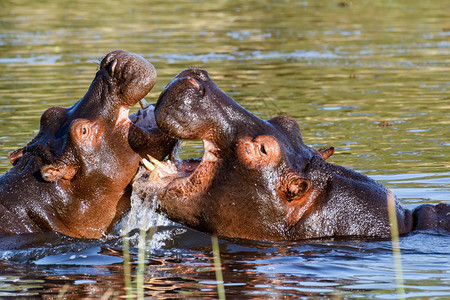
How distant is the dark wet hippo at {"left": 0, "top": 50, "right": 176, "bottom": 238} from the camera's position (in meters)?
7.61

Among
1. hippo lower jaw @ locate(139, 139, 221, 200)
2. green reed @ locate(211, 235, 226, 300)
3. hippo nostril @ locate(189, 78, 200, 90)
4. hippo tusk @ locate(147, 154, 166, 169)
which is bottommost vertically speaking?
green reed @ locate(211, 235, 226, 300)

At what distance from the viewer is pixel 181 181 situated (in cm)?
712

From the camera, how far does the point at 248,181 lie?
22.9 feet

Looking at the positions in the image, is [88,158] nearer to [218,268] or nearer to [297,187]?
[218,268]

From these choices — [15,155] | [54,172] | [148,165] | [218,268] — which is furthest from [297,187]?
[15,155]

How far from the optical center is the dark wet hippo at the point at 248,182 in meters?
6.91

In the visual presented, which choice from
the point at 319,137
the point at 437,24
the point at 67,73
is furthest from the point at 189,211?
the point at 437,24

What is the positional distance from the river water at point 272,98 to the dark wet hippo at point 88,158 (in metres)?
0.28

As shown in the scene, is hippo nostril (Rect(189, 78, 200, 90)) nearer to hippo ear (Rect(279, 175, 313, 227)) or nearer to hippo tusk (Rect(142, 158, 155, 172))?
hippo tusk (Rect(142, 158, 155, 172))

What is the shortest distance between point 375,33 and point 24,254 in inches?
654

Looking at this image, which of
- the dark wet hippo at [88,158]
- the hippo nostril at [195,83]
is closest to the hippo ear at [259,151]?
the hippo nostril at [195,83]

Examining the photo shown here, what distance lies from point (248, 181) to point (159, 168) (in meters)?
0.82

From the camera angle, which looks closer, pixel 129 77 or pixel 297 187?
pixel 297 187

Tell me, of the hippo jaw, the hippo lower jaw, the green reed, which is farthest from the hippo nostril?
the green reed
